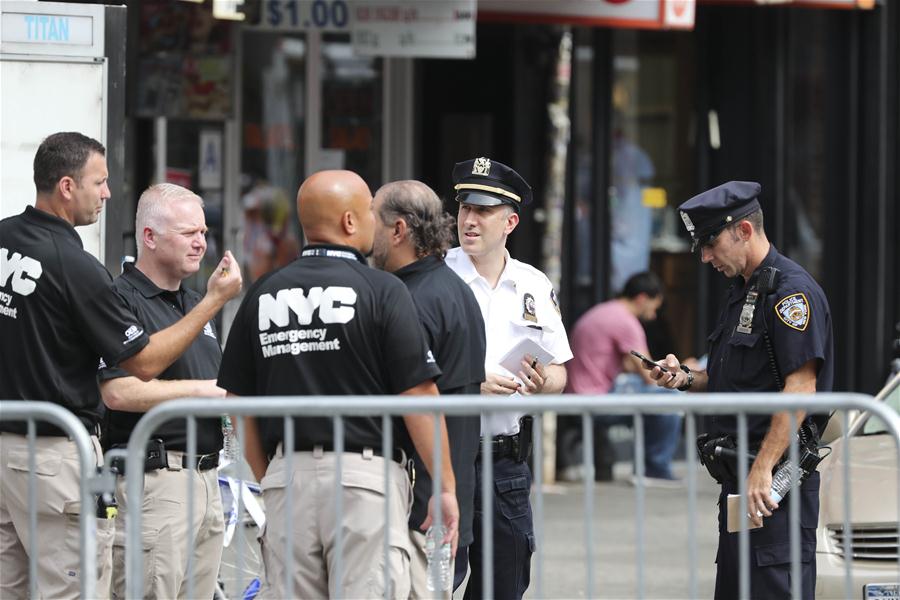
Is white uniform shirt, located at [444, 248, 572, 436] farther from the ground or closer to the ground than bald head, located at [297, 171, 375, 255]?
closer to the ground

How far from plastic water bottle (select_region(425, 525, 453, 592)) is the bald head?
97 cm

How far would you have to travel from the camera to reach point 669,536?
33.5ft

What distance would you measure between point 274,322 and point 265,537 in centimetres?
72

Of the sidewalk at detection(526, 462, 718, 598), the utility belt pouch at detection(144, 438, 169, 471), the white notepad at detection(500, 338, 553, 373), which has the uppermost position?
the white notepad at detection(500, 338, 553, 373)

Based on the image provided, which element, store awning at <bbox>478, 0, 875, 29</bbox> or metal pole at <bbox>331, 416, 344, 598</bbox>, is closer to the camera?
metal pole at <bbox>331, 416, 344, 598</bbox>

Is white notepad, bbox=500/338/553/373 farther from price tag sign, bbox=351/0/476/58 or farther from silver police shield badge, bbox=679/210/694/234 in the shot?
price tag sign, bbox=351/0/476/58

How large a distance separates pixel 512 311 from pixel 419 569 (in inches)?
59.6

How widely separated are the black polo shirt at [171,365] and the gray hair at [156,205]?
18 cm

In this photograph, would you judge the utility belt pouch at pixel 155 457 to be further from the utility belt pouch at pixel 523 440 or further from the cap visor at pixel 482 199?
the cap visor at pixel 482 199

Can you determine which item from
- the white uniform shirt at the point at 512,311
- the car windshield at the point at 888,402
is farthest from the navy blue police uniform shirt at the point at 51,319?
the car windshield at the point at 888,402

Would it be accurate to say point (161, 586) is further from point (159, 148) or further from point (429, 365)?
point (159, 148)

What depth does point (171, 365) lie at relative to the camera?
19.2 feet

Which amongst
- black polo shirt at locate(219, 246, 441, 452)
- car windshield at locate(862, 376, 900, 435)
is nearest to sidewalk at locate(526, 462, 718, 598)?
car windshield at locate(862, 376, 900, 435)

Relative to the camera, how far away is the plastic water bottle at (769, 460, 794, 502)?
5.66 m
